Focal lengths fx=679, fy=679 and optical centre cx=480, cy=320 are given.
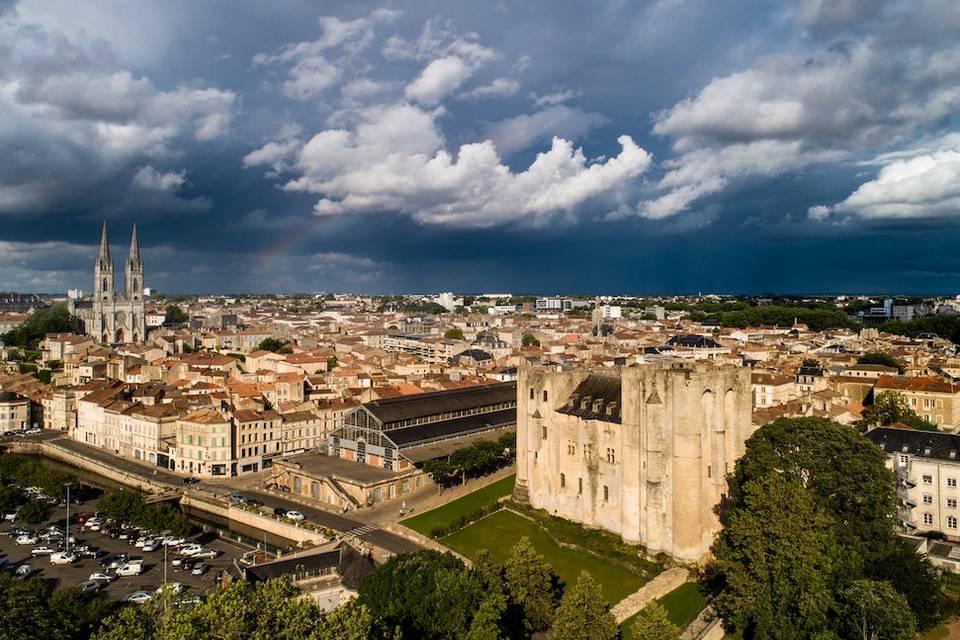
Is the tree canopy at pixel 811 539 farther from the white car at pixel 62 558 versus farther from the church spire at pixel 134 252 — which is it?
the church spire at pixel 134 252

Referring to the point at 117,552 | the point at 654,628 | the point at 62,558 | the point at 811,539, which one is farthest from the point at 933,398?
the point at 62,558

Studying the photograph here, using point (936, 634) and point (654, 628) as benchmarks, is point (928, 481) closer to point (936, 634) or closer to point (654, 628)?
point (936, 634)

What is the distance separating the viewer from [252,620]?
2320 centimetres

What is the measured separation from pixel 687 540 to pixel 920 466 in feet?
66.2

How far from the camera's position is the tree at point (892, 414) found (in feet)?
219

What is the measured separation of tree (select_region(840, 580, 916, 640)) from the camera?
29750 millimetres

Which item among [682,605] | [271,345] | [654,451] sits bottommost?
[682,605]

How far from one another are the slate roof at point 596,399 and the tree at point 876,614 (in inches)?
741

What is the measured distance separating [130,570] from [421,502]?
74.0 feet

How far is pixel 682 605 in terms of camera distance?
3881cm

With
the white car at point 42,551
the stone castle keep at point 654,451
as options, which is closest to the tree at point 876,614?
the stone castle keep at point 654,451

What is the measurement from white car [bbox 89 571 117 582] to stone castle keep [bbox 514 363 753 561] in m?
31.8

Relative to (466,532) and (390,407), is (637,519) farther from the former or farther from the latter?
(390,407)

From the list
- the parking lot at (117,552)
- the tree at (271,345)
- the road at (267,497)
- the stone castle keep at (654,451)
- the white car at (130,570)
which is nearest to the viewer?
the stone castle keep at (654,451)
